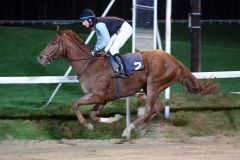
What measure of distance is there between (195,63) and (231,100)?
4.52 ft

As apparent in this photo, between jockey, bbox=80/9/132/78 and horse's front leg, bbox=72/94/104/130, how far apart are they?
21.1 inches

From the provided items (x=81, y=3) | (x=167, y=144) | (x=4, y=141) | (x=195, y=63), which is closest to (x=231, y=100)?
(x=195, y=63)

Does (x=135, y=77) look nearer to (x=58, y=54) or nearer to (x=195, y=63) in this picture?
(x=58, y=54)

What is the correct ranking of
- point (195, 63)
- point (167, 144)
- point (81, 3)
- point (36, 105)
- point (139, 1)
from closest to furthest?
1. point (167, 144)
2. point (139, 1)
3. point (36, 105)
4. point (195, 63)
5. point (81, 3)

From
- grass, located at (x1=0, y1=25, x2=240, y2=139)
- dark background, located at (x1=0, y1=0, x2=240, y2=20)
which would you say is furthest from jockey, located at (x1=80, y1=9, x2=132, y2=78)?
dark background, located at (x1=0, y1=0, x2=240, y2=20)

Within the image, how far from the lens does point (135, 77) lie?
9750 mm

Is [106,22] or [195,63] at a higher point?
[106,22]

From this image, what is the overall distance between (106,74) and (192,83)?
159cm

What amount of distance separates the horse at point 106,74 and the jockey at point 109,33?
0.14m

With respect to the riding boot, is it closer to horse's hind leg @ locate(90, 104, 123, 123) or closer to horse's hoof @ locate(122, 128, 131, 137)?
horse's hind leg @ locate(90, 104, 123, 123)

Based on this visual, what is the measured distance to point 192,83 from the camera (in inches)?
400

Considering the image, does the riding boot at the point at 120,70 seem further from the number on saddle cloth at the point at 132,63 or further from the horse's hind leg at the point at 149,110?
the horse's hind leg at the point at 149,110

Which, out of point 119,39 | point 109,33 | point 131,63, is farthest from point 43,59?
point 131,63

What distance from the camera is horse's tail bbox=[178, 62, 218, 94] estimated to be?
10125mm
